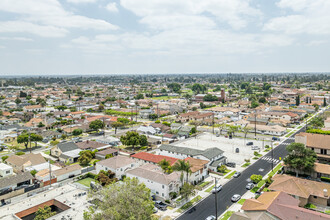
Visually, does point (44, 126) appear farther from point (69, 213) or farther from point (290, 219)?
point (290, 219)

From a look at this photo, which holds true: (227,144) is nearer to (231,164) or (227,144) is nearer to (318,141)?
(231,164)

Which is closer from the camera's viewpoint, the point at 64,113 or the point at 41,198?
the point at 41,198

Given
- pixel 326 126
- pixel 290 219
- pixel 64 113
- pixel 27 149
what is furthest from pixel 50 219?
pixel 64 113

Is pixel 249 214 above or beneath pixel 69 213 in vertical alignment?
above

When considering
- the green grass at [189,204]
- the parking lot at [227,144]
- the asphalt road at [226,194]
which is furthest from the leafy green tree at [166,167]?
the parking lot at [227,144]

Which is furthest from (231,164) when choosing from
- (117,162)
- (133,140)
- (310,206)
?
(133,140)

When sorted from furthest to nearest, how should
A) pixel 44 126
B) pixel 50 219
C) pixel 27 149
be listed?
pixel 44 126, pixel 27 149, pixel 50 219
